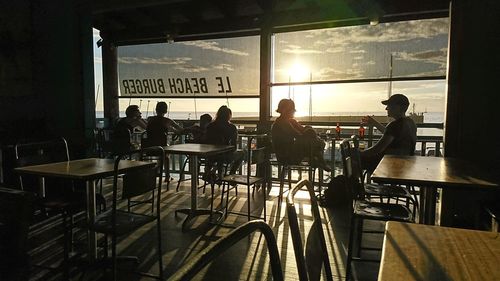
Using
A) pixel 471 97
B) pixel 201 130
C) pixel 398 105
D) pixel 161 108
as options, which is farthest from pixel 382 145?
pixel 161 108

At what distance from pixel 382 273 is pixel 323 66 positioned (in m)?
4.95

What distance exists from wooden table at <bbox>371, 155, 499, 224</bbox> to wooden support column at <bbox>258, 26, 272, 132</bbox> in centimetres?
319

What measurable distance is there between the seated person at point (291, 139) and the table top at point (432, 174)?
1.72 metres

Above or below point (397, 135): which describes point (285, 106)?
above

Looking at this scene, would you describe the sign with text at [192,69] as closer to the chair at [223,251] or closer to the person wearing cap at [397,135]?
the person wearing cap at [397,135]

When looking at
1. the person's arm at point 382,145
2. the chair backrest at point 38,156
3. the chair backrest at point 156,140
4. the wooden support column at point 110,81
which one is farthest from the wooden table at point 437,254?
the wooden support column at point 110,81

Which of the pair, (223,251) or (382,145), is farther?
(382,145)

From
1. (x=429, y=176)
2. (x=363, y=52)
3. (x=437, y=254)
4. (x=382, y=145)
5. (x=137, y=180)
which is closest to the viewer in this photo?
(x=437, y=254)

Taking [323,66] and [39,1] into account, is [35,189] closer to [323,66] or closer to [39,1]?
[39,1]

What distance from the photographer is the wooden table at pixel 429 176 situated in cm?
187

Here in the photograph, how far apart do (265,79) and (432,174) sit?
3.97 metres

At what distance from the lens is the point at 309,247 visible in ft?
3.28

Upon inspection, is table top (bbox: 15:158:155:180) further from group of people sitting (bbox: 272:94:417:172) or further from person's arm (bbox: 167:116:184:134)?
person's arm (bbox: 167:116:184:134)

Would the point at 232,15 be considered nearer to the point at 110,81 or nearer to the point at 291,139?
the point at 291,139
